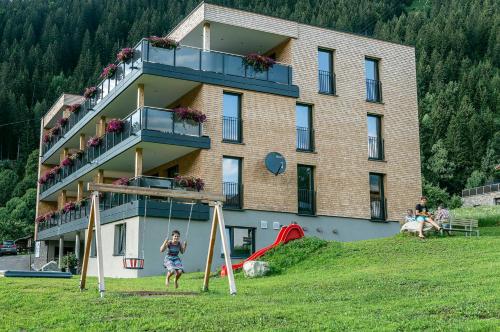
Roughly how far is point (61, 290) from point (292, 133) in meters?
16.4

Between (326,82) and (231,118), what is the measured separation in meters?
5.19

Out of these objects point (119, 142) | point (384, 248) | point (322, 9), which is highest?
point (322, 9)

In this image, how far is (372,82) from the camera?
32.2 metres

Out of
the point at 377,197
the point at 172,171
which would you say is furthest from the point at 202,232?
the point at 377,197

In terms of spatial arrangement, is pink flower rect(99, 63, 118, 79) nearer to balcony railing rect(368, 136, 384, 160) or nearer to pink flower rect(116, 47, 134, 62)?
pink flower rect(116, 47, 134, 62)

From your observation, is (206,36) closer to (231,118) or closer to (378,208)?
(231,118)

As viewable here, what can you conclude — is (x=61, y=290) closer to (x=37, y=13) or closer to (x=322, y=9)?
(x=322, y=9)

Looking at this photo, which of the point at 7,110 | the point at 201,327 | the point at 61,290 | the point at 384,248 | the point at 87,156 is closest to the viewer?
the point at 201,327

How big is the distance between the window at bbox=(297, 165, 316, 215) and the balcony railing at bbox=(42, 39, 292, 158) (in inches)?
150

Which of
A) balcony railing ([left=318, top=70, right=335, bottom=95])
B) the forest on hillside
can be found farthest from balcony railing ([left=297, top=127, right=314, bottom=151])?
the forest on hillside

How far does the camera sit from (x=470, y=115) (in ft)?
285

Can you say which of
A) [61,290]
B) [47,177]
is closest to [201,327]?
[61,290]

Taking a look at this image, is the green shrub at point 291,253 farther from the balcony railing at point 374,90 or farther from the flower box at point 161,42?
the balcony railing at point 374,90

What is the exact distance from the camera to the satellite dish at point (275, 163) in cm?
2828
